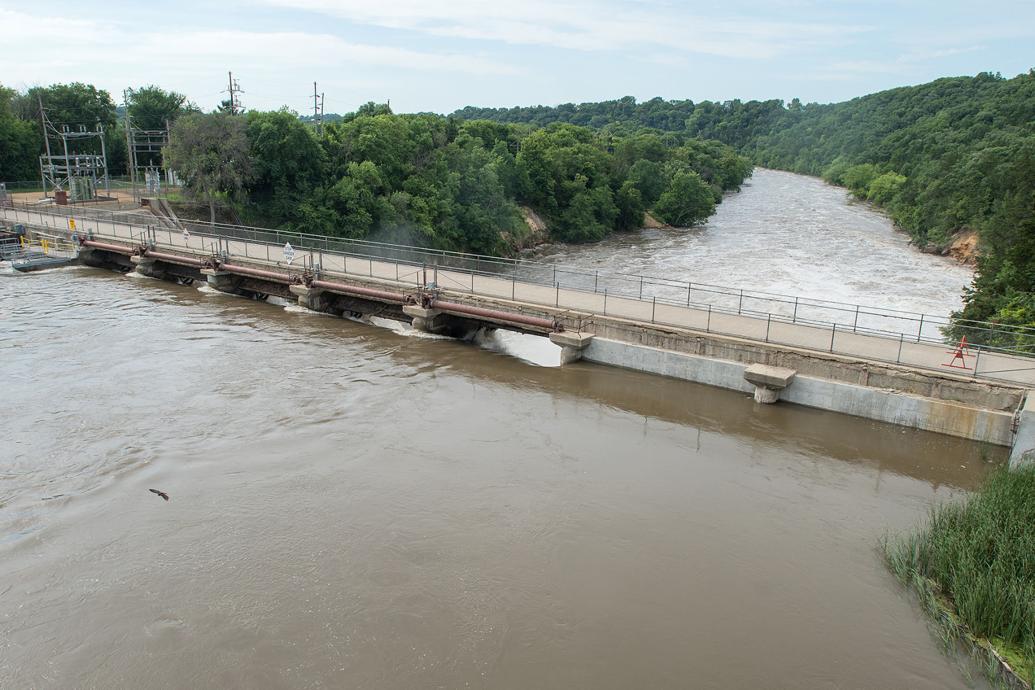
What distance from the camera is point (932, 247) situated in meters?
59.2

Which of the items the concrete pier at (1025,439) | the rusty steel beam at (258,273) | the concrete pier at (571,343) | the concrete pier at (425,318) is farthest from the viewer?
the rusty steel beam at (258,273)

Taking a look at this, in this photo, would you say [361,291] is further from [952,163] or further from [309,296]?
[952,163]

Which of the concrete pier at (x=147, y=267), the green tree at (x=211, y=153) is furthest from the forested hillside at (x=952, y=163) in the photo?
the green tree at (x=211, y=153)

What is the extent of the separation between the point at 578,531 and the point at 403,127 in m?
51.3

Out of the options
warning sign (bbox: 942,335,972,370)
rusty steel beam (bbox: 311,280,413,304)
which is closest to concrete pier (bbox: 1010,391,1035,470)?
warning sign (bbox: 942,335,972,370)

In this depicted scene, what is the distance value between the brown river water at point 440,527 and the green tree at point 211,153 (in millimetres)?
25153

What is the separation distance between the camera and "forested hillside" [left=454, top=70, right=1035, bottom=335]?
27.8 metres

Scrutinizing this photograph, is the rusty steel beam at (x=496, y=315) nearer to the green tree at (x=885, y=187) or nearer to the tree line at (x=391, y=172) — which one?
the tree line at (x=391, y=172)

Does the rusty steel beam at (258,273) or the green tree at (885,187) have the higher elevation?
the green tree at (885,187)

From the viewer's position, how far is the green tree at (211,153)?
46.9 meters

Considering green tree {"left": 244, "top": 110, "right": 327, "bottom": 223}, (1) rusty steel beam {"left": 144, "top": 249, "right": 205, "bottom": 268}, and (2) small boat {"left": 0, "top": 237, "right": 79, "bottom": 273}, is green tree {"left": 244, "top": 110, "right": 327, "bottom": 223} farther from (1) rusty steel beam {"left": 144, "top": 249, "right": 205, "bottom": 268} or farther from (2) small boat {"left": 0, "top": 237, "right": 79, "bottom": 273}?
(1) rusty steel beam {"left": 144, "top": 249, "right": 205, "bottom": 268}

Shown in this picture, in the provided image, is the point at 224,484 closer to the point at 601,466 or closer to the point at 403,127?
the point at 601,466

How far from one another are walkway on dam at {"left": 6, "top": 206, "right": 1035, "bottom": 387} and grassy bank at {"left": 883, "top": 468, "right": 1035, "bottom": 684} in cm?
591

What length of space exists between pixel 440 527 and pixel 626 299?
1442 cm
